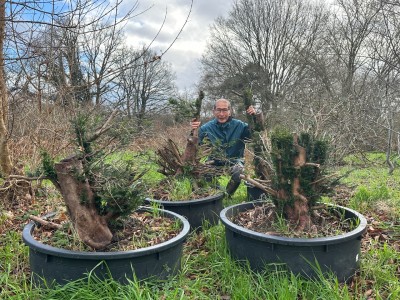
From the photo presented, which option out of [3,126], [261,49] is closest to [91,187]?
[3,126]

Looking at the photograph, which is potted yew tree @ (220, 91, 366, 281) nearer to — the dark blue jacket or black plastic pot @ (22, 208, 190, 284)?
black plastic pot @ (22, 208, 190, 284)

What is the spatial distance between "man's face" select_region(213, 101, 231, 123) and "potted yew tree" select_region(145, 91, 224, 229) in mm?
860

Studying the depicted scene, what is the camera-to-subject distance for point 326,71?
1716 cm

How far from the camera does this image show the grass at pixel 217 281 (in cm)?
219

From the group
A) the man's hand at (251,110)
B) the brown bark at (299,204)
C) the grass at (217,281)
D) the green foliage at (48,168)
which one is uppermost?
the man's hand at (251,110)

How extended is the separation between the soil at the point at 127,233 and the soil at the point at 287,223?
2.12 feet

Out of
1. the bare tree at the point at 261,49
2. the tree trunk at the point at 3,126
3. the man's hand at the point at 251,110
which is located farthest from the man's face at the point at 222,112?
the bare tree at the point at 261,49

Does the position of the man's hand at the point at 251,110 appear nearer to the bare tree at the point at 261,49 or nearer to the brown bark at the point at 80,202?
the brown bark at the point at 80,202

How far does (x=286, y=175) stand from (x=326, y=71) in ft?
52.6

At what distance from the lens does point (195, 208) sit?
3682 mm

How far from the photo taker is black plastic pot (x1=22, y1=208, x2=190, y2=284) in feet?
7.18

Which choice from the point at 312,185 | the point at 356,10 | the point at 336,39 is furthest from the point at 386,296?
the point at 336,39

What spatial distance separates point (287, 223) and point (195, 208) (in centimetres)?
119

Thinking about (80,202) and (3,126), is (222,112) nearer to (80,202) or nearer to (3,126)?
(3,126)
